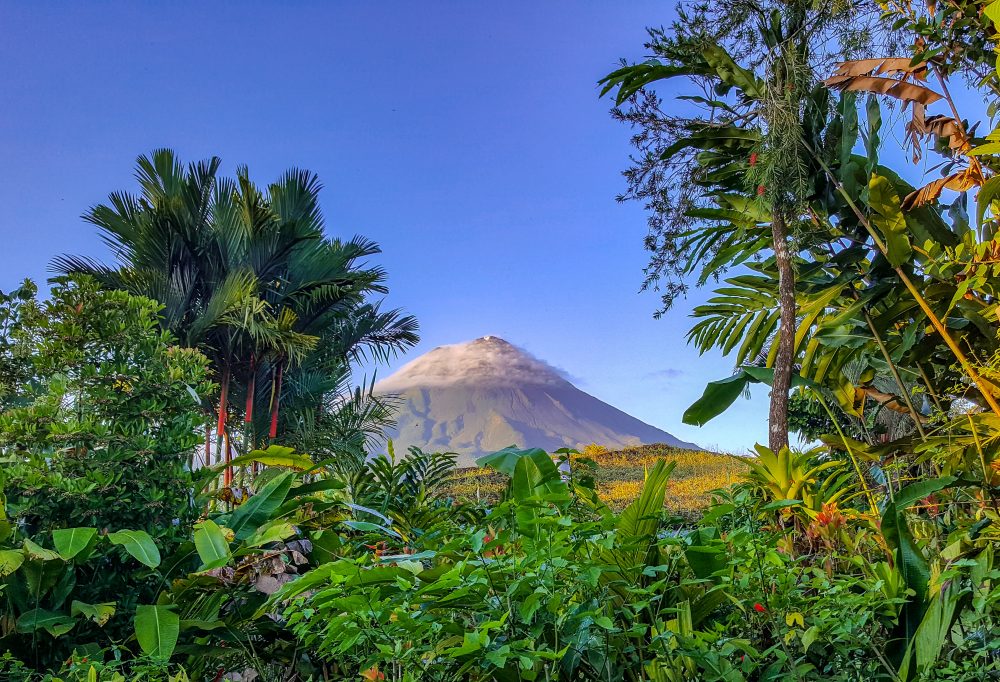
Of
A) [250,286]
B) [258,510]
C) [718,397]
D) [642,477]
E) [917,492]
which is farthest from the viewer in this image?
[642,477]

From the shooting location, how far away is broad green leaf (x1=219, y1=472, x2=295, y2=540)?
226cm

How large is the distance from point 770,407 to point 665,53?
257 cm

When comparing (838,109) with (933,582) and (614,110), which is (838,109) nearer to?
(614,110)

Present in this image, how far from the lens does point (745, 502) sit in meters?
1.60

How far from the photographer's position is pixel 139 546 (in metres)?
1.92

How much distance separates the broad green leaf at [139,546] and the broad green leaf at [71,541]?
0.09 m

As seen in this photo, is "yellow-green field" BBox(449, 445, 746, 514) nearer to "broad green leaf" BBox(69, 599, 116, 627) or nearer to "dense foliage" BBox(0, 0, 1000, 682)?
"dense foliage" BBox(0, 0, 1000, 682)

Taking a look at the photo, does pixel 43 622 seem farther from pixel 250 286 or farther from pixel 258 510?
pixel 250 286

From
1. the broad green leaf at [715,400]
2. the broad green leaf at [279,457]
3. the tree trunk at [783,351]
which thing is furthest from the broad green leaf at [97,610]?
the tree trunk at [783,351]

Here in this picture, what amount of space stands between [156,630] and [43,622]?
1.40 ft

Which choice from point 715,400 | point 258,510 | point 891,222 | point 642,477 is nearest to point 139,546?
point 258,510

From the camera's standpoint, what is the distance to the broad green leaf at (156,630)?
1627 mm

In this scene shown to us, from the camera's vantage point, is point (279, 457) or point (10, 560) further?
point (279, 457)

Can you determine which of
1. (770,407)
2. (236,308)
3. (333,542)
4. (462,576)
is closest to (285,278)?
(236,308)
